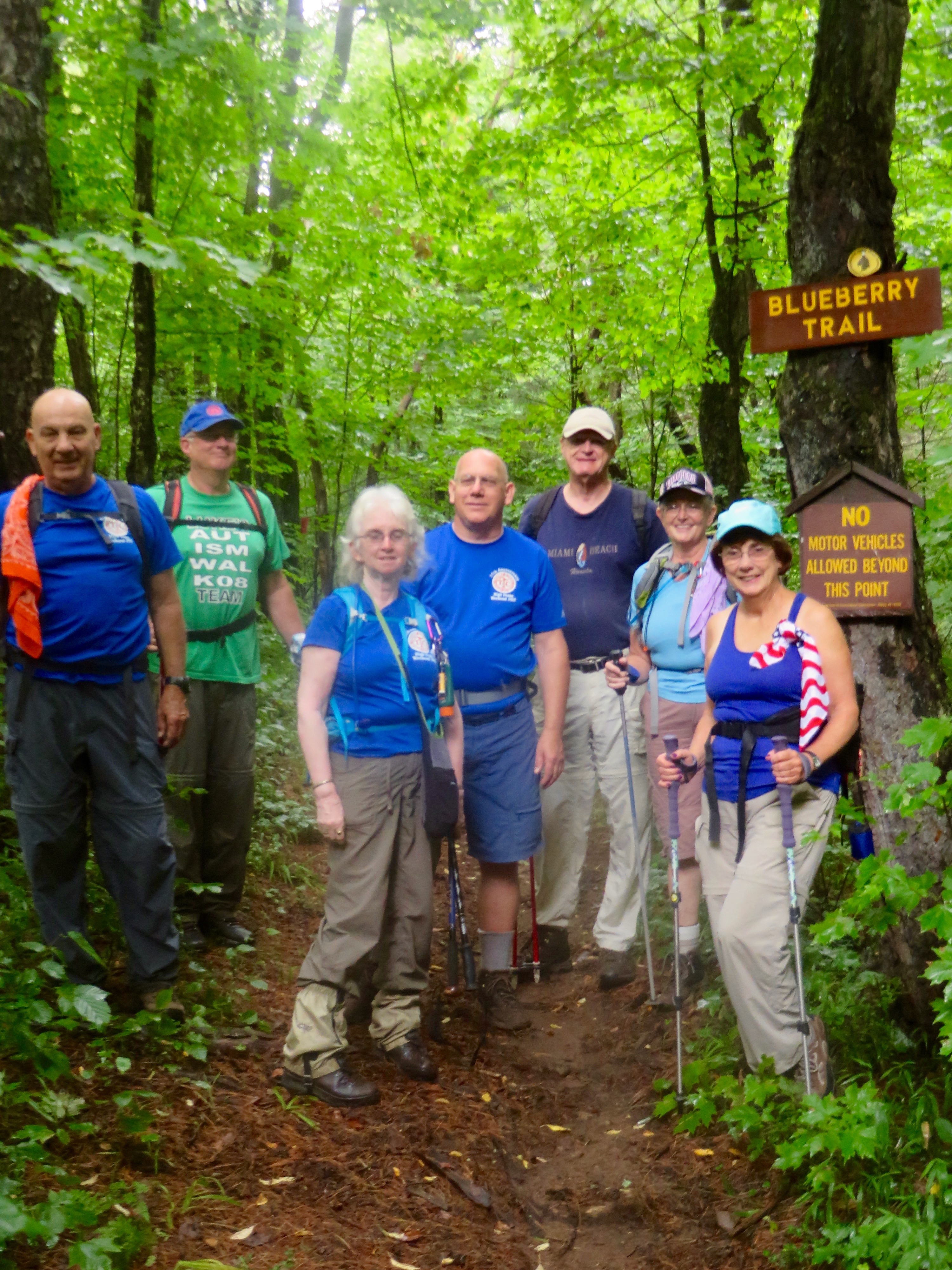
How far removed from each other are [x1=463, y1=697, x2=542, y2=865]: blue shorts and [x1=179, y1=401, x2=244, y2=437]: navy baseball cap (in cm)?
190

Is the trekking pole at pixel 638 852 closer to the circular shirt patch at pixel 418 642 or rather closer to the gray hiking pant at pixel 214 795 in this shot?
the circular shirt patch at pixel 418 642

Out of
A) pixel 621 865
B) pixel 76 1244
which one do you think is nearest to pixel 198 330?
pixel 621 865

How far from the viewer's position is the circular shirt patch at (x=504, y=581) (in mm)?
4707

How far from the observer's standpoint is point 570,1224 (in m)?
3.35

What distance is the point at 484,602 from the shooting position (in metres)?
4.69

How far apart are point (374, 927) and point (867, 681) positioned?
2156 millimetres

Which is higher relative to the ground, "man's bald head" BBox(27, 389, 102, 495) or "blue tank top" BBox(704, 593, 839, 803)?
"man's bald head" BBox(27, 389, 102, 495)

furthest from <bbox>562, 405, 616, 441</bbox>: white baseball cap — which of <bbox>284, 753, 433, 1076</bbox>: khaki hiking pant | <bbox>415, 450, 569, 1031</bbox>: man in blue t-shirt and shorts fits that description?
<bbox>284, 753, 433, 1076</bbox>: khaki hiking pant

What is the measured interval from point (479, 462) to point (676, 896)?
215 cm

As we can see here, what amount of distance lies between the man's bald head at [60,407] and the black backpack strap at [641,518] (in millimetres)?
2784

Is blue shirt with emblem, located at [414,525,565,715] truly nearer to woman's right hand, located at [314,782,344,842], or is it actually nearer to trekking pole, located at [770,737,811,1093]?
woman's right hand, located at [314,782,344,842]

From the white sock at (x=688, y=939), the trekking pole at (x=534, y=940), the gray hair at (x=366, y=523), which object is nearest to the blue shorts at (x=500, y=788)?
the trekking pole at (x=534, y=940)

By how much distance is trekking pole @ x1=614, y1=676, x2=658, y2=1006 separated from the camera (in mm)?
4754

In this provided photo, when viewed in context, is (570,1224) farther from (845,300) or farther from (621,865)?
(845,300)
